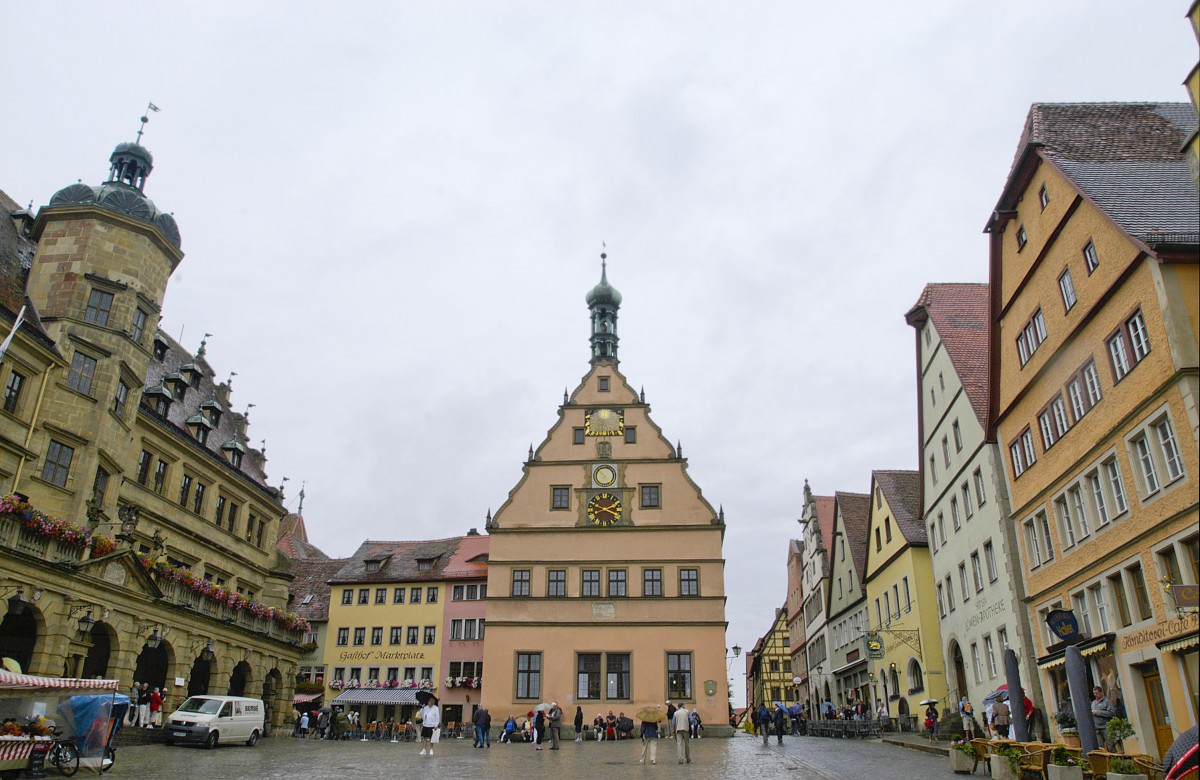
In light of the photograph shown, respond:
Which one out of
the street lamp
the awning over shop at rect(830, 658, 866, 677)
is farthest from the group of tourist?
the awning over shop at rect(830, 658, 866, 677)

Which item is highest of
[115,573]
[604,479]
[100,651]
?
[604,479]

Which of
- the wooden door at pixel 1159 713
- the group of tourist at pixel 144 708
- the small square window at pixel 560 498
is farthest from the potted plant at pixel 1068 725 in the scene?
the group of tourist at pixel 144 708

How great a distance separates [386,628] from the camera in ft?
169

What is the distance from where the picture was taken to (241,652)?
35000 mm

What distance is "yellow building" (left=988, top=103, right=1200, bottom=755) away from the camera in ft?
52.4

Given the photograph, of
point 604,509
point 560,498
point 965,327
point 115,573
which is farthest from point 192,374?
point 965,327

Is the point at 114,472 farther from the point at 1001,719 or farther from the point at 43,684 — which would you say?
the point at 1001,719

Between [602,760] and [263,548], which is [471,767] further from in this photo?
[263,548]

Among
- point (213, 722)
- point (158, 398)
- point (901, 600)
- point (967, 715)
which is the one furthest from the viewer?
point (901, 600)

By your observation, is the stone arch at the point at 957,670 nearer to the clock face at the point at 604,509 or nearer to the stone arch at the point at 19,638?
the clock face at the point at 604,509

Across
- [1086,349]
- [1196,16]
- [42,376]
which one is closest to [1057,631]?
[1086,349]

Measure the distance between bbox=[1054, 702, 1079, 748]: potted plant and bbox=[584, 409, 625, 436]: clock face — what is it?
995 inches

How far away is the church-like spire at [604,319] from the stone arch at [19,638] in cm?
2798

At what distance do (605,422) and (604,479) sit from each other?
2.98 m
